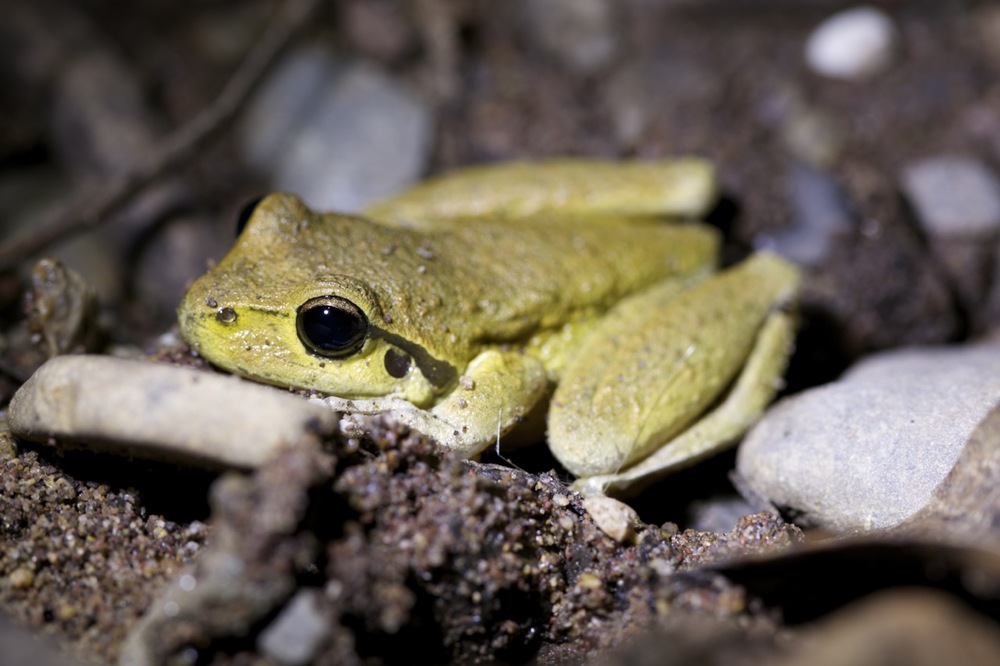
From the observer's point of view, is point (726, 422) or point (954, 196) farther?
point (954, 196)

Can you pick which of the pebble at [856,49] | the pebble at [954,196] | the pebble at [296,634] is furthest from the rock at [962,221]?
the pebble at [296,634]

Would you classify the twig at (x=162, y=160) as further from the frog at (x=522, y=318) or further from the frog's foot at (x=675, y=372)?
the frog's foot at (x=675, y=372)

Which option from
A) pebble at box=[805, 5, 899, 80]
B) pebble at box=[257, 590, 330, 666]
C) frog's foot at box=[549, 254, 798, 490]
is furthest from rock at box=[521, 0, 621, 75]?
pebble at box=[257, 590, 330, 666]

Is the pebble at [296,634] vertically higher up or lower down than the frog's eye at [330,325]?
lower down

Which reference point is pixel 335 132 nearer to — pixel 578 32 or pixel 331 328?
pixel 578 32

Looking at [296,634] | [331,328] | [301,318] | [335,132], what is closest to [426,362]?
[331,328]
